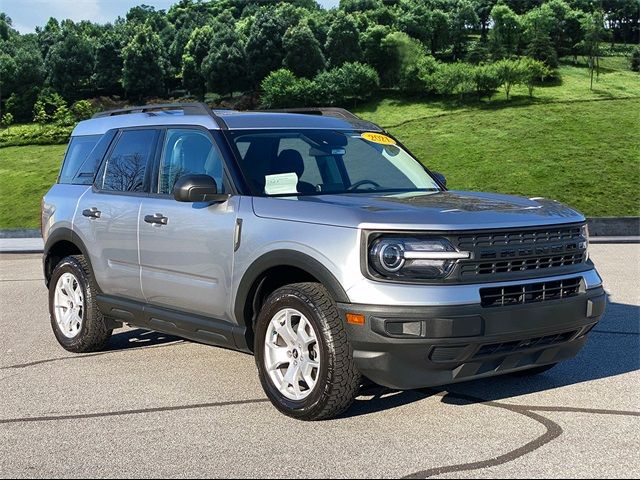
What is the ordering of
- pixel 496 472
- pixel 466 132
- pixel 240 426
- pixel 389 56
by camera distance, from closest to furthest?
1. pixel 496 472
2. pixel 240 426
3. pixel 466 132
4. pixel 389 56

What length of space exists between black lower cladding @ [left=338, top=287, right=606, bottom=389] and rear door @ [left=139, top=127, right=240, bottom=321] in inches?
47.9

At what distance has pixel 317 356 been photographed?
5047mm

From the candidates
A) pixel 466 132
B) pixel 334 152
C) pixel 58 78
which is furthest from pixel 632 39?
pixel 334 152

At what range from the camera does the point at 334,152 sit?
6406mm

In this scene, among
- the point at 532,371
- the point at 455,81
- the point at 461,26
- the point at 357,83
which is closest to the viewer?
the point at 532,371

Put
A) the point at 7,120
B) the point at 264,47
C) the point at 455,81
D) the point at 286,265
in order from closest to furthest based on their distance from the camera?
the point at 286,265
the point at 7,120
the point at 455,81
the point at 264,47

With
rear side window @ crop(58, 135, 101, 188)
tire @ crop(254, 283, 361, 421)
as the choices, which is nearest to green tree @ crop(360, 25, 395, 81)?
rear side window @ crop(58, 135, 101, 188)

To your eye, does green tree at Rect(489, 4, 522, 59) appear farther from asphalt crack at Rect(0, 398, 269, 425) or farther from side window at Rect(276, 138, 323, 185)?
asphalt crack at Rect(0, 398, 269, 425)

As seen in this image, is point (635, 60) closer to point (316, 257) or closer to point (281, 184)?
point (281, 184)

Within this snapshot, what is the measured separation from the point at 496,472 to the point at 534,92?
7486cm

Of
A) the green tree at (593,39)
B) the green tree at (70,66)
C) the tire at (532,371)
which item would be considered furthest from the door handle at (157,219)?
the green tree at (70,66)

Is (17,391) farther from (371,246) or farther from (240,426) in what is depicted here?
(371,246)

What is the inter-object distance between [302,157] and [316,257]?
4.54ft

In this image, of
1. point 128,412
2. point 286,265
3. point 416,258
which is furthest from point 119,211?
point 416,258
